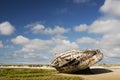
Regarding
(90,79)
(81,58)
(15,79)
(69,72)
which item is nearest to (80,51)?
(81,58)

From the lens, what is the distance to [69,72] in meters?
45.2

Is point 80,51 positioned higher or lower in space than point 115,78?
higher

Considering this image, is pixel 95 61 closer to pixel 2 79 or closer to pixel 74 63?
pixel 74 63

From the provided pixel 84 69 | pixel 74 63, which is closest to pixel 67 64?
pixel 74 63

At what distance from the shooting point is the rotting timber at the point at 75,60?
43688 millimetres

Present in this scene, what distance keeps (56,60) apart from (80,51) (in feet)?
15.4

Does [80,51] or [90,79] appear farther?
[80,51]

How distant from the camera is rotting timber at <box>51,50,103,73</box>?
143 ft

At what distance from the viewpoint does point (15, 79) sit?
36.9m

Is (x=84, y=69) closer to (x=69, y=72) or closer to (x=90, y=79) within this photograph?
→ (x=69, y=72)

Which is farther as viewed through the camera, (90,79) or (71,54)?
(71,54)

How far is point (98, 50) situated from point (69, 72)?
6.85m

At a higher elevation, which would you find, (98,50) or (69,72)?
(98,50)

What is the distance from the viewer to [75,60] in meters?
43.7
